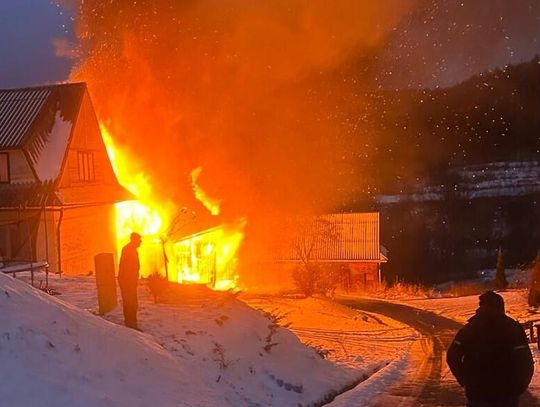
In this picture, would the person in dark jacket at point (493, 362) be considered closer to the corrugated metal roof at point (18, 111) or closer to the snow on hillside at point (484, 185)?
the corrugated metal roof at point (18, 111)

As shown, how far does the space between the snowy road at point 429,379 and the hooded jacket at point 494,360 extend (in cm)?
525

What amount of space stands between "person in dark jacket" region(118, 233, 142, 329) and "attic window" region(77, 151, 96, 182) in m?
15.5

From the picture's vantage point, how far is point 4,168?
78.5 ft

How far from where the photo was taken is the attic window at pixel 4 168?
23.9 meters

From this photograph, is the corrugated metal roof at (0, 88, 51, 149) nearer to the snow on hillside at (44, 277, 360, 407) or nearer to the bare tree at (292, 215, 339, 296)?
the snow on hillside at (44, 277, 360, 407)

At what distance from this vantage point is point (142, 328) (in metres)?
11.1

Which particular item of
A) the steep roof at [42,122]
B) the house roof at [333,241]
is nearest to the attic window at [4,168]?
the steep roof at [42,122]

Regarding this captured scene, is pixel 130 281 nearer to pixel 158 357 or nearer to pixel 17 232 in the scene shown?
pixel 158 357

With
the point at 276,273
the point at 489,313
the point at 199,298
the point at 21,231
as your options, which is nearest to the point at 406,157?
the point at 276,273

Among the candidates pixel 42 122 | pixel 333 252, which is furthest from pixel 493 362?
pixel 333 252

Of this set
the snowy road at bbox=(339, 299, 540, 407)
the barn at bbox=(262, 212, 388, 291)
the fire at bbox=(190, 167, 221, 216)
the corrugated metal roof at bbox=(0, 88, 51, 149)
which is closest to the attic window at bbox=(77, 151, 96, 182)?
the corrugated metal roof at bbox=(0, 88, 51, 149)

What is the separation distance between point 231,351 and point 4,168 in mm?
15863

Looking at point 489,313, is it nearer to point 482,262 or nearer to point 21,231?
point 21,231

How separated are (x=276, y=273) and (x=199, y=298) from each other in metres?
38.5
